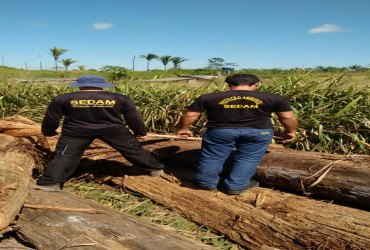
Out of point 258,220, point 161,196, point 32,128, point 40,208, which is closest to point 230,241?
point 258,220

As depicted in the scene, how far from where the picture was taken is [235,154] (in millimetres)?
4582

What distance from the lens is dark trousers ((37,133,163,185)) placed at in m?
4.85

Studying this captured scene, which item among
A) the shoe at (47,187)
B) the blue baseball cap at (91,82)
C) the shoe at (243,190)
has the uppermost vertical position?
the blue baseball cap at (91,82)

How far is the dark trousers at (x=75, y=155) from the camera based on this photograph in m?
4.85

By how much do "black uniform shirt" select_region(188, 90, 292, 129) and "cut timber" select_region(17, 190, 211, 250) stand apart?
59.8 inches

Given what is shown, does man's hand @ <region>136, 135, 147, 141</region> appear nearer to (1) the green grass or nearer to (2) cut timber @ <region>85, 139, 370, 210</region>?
(1) the green grass

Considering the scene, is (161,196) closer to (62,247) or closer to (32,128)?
(62,247)

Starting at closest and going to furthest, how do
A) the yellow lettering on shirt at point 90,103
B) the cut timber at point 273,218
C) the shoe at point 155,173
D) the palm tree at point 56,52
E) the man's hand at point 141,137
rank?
1. the cut timber at point 273,218
2. the yellow lettering on shirt at point 90,103
3. the shoe at point 155,173
4. the man's hand at point 141,137
5. the palm tree at point 56,52

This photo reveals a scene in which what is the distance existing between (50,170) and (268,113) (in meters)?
2.59

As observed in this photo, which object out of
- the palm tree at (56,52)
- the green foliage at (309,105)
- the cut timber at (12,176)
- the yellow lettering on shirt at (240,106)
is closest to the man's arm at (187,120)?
the yellow lettering on shirt at (240,106)

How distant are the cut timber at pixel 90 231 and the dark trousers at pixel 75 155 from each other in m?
0.93

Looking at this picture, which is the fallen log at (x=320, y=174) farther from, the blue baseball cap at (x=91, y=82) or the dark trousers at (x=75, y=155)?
the blue baseball cap at (x=91, y=82)

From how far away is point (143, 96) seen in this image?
732cm

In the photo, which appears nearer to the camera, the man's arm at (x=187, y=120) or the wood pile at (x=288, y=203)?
the wood pile at (x=288, y=203)
